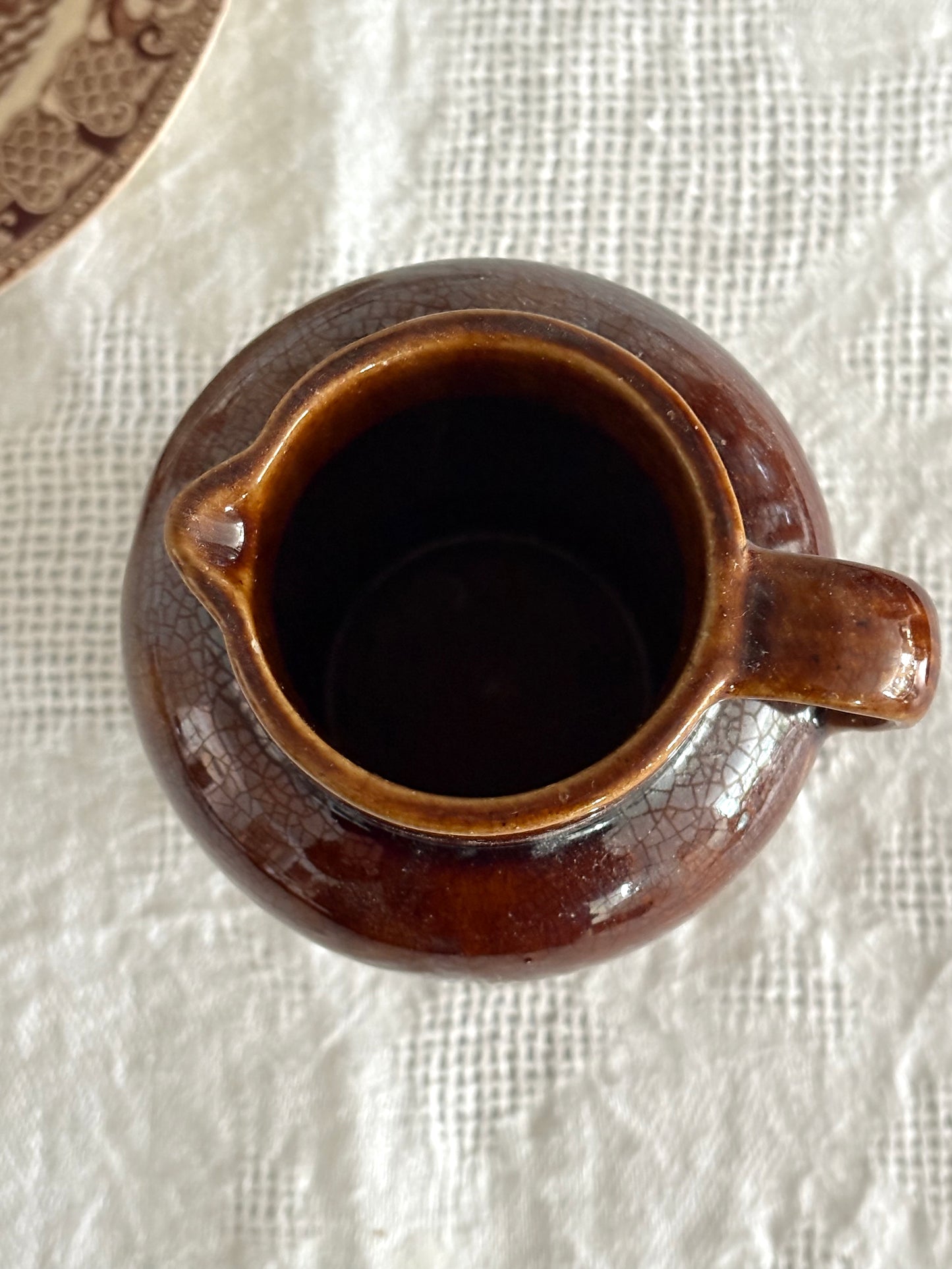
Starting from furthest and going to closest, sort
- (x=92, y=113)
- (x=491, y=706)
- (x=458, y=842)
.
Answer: (x=92, y=113) < (x=491, y=706) < (x=458, y=842)

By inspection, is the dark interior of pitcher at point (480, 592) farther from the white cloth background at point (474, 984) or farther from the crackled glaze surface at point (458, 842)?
the white cloth background at point (474, 984)

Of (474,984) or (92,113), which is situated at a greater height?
(92,113)

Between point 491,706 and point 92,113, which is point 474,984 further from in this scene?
point 92,113

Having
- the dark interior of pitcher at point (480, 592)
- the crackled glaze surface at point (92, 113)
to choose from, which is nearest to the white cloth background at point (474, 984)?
the crackled glaze surface at point (92, 113)

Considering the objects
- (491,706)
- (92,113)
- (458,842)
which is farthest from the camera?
(92,113)

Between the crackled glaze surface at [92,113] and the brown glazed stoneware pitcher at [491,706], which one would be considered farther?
the crackled glaze surface at [92,113]

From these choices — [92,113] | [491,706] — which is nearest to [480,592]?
[491,706]

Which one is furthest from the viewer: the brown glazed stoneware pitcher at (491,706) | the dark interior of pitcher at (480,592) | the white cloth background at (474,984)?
the white cloth background at (474,984)
